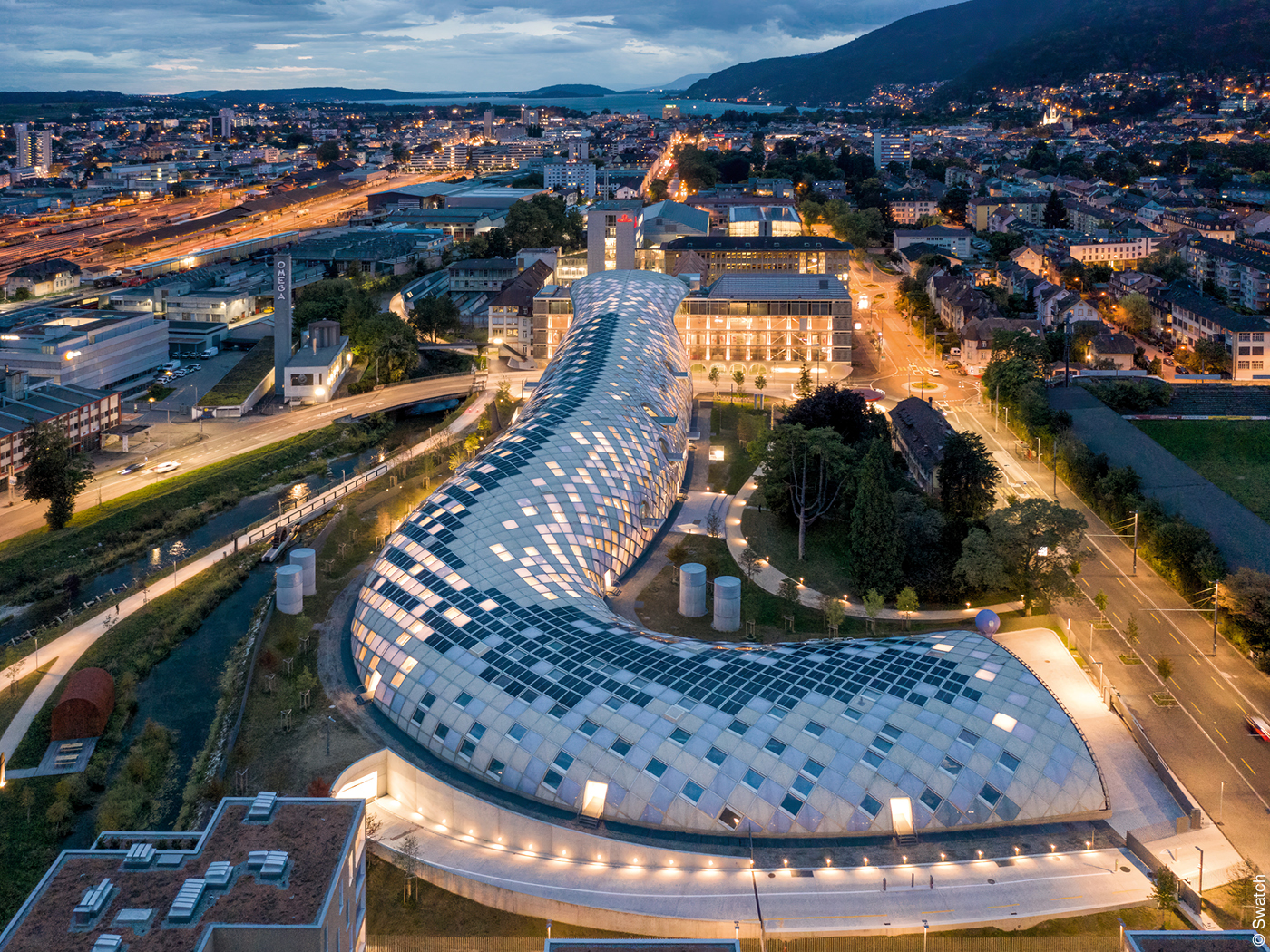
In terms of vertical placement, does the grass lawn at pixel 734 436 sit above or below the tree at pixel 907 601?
above

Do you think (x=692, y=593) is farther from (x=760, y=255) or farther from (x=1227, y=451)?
(x=760, y=255)

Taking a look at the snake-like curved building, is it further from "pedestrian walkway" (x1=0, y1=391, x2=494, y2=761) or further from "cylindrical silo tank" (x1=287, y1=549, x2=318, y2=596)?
"pedestrian walkway" (x1=0, y1=391, x2=494, y2=761)

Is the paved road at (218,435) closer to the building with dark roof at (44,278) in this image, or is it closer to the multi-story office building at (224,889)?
the multi-story office building at (224,889)

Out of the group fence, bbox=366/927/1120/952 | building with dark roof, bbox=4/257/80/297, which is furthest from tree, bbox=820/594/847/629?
building with dark roof, bbox=4/257/80/297

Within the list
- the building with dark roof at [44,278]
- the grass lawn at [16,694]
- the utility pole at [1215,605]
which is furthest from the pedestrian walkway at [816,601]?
the building with dark roof at [44,278]

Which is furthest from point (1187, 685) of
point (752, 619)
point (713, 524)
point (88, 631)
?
point (88, 631)

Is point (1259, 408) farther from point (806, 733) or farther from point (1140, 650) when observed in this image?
point (806, 733)
